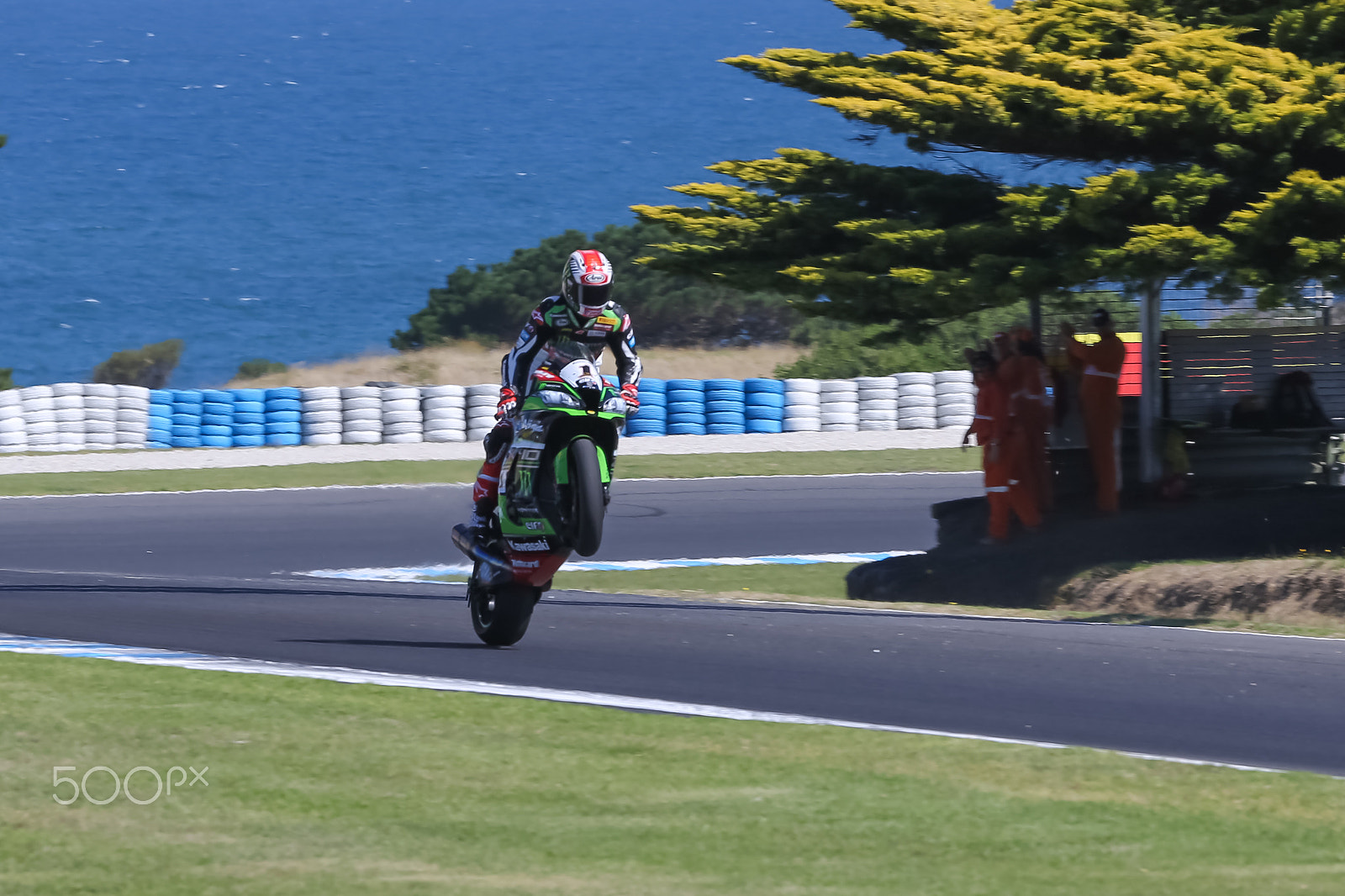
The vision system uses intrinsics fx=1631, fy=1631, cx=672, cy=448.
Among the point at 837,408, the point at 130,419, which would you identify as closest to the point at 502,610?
the point at 837,408

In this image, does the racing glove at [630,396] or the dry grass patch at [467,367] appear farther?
the dry grass patch at [467,367]

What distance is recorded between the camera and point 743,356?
138ft

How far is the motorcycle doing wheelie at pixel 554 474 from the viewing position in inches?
305

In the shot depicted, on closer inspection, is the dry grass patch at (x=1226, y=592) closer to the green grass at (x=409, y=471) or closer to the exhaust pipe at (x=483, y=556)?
the exhaust pipe at (x=483, y=556)

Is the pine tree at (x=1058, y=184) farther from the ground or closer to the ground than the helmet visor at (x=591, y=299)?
farther from the ground

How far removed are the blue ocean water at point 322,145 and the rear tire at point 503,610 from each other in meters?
44.0

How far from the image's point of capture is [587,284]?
7836mm

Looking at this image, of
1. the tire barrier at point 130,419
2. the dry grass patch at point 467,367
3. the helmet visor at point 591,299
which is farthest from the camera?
the dry grass patch at point 467,367

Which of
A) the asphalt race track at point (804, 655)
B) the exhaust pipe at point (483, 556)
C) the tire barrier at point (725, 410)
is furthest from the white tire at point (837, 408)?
the exhaust pipe at point (483, 556)

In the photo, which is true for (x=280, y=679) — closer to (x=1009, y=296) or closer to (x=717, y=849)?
(x=717, y=849)

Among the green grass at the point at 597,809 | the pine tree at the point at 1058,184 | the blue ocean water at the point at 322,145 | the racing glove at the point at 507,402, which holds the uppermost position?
the blue ocean water at the point at 322,145

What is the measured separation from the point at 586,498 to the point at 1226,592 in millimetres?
6493

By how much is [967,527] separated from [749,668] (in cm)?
792

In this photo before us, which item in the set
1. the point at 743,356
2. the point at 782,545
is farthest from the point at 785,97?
the point at 782,545
